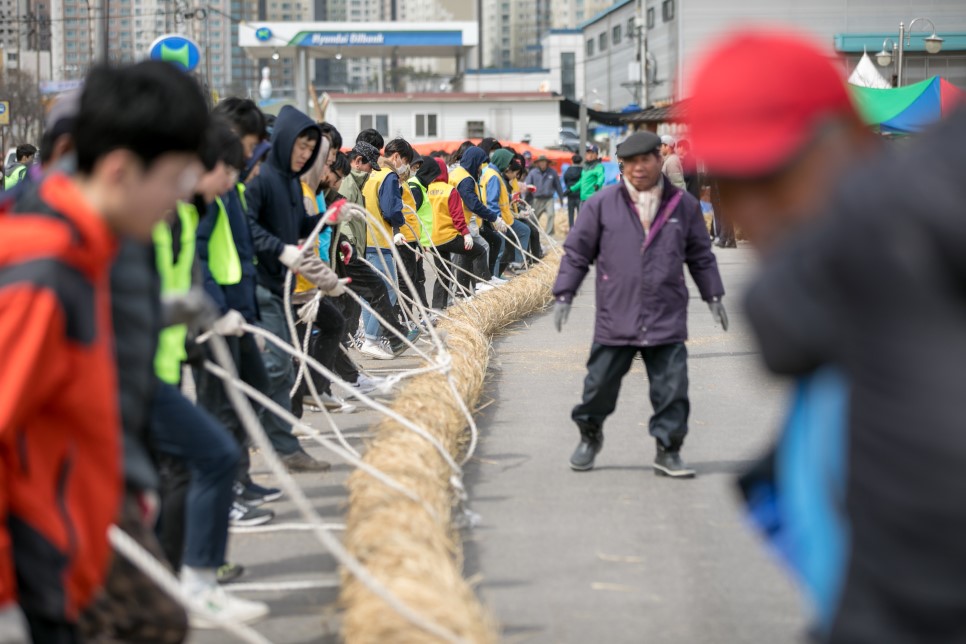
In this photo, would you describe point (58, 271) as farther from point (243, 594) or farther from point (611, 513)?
point (611, 513)

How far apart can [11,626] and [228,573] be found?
9.58 ft

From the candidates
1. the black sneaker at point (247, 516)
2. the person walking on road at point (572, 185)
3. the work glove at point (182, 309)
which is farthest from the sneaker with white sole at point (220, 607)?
the person walking on road at point (572, 185)

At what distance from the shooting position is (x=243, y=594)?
17.2 ft

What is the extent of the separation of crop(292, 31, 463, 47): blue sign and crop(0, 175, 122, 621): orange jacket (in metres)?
79.6

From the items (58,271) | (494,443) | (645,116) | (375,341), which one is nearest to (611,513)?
(494,443)

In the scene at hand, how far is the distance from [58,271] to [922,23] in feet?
218

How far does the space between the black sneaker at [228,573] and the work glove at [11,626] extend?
9.27ft

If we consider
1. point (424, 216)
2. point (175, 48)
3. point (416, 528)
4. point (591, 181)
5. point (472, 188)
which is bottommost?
point (416, 528)

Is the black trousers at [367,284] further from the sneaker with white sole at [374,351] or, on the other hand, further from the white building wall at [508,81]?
the white building wall at [508,81]

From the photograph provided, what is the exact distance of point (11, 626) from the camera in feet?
8.21

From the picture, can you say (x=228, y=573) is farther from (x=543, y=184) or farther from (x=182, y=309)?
(x=543, y=184)

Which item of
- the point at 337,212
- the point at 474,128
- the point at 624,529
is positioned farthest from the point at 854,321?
the point at 474,128

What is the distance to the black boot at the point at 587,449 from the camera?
7355mm

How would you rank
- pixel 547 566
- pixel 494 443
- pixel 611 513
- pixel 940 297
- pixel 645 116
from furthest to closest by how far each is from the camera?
1. pixel 645 116
2. pixel 494 443
3. pixel 611 513
4. pixel 547 566
5. pixel 940 297
